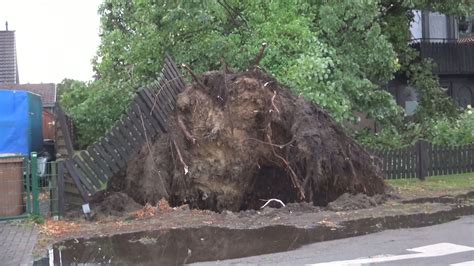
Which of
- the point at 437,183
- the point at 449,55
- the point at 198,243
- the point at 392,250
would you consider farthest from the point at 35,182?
the point at 449,55

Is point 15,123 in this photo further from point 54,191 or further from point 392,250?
point 392,250

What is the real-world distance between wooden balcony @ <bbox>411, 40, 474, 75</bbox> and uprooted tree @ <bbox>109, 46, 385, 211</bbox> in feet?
48.5

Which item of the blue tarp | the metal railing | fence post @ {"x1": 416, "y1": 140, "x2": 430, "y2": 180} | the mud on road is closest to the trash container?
the metal railing

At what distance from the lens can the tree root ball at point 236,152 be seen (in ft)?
37.1

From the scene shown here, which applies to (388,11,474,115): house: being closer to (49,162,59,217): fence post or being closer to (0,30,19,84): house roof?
(49,162,59,217): fence post

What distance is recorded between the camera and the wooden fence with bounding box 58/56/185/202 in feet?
34.7

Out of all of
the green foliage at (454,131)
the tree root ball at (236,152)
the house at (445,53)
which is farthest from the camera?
the house at (445,53)

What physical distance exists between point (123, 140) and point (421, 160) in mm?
7961

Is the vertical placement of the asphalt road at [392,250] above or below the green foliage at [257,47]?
below

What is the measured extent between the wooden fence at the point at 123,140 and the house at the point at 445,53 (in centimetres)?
1486

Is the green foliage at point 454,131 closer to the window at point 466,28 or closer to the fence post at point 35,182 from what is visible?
the window at point 466,28

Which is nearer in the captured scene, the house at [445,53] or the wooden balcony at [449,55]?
the house at [445,53]

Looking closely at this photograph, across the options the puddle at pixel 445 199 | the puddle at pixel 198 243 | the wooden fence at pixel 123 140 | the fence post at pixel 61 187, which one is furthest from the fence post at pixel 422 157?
the fence post at pixel 61 187

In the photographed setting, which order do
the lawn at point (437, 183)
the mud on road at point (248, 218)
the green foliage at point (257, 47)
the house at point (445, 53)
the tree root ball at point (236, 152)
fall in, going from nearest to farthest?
1. the mud on road at point (248, 218)
2. the tree root ball at point (236, 152)
3. the lawn at point (437, 183)
4. the green foliage at point (257, 47)
5. the house at point (445, 53)
